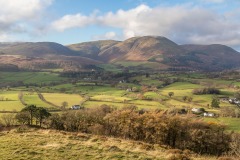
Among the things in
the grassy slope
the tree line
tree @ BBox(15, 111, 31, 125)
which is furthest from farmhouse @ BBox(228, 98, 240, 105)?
the grassy slope

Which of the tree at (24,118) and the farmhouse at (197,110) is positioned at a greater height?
the tree at (24,118)

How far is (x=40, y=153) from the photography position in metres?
26.5

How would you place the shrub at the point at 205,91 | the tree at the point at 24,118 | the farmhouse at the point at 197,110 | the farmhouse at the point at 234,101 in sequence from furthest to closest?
1. the shrub at the point at 205,91
2. the farmhouse at the point at 234,101
3. the farmhouse at the point at 197,110
4. the tree at the point at 24,118

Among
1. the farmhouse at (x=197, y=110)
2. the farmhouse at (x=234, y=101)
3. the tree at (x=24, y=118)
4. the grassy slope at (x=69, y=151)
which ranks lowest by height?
the farmhouse at (x=197, y=110)

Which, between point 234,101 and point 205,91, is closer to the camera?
point 234,101

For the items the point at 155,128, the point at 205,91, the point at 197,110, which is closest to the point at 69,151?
the point at 155,128

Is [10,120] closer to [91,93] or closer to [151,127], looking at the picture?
[151,127]

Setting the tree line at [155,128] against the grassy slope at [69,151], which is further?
the tree line at [155,128]

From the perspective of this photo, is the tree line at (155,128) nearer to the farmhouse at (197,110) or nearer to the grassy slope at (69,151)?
the grassy slope at (69,151)

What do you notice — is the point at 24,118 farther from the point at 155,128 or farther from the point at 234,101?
the point at 234,101

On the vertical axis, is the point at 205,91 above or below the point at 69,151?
below

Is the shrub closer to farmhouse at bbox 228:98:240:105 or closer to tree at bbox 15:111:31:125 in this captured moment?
farmhouse at bbox 228:98:240:105

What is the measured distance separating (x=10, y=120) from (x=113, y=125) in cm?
3008

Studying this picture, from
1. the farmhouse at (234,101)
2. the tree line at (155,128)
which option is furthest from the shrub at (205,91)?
the tree line at (155,128)
